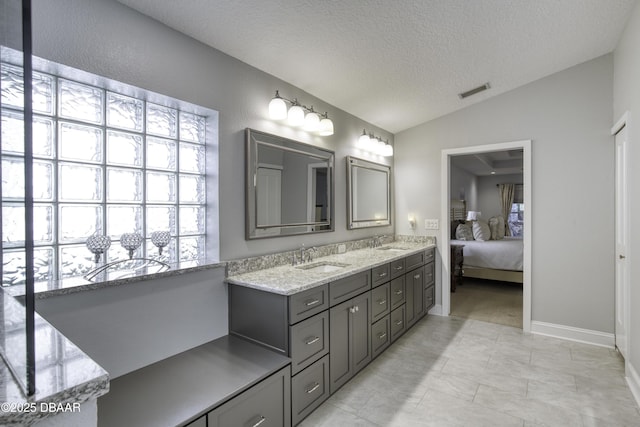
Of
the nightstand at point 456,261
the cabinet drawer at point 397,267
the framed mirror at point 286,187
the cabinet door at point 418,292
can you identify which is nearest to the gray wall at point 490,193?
the nightstand at point 456,261

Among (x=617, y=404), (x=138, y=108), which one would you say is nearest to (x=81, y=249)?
(x=138, y=108)

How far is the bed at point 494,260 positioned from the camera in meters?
4.93

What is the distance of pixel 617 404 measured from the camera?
2102mm

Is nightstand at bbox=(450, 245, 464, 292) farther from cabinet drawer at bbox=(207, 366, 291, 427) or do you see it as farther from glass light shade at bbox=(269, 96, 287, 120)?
cabinet drawer at bbox=(207, 366, 291, 427)

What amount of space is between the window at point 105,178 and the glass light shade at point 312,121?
88cm

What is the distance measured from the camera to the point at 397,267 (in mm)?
3006

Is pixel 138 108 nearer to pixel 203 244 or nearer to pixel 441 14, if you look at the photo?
pixel 203 244

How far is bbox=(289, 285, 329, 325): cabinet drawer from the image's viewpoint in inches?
71.7

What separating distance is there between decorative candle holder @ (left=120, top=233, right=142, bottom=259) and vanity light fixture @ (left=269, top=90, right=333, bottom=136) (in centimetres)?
129

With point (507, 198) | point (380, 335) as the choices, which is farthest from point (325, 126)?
point (507, 198)

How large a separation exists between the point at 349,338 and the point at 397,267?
37.7 inches

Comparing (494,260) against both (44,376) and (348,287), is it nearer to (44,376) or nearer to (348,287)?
(348,287)

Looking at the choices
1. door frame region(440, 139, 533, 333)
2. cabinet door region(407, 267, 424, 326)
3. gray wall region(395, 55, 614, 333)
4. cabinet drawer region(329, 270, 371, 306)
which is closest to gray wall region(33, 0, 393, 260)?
cabinet drawer region(329, 270, 371, 306)

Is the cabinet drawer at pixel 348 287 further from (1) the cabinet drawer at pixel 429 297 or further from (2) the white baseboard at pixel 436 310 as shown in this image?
(2) the white baseboard at pixel 436 310
